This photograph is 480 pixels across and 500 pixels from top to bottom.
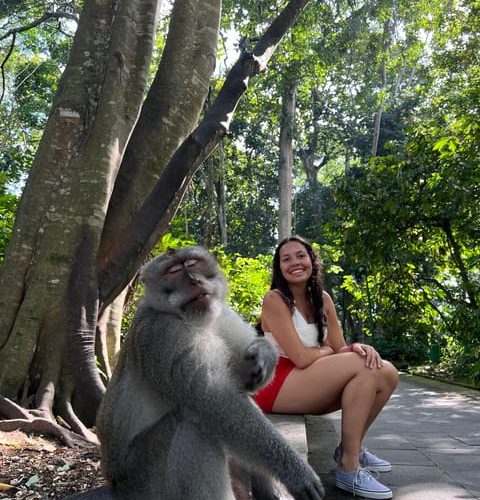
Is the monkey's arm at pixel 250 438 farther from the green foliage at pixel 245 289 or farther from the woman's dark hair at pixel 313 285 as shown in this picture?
the green foliage at pixel 245 289

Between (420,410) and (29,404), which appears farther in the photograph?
(420,410)

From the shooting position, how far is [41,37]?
22.6 meters

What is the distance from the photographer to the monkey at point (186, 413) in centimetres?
229

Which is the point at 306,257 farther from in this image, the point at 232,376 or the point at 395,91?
the point at 395,91

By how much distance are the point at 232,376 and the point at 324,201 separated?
72.4 feet

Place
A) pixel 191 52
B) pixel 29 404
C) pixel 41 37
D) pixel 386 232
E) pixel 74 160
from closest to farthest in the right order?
1. pixel 29 404
2. pixel 74 160
3. pixel 191 52
4. pixel 386 232
5. pixel 41 37

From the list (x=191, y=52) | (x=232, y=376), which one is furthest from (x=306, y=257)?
(x=191, y=52)

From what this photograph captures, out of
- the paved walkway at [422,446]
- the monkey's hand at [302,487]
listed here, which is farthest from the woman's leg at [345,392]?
the monkey's hand at [302,487]

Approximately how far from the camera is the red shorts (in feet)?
10.9

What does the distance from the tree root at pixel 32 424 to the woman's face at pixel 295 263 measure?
1.71 meters

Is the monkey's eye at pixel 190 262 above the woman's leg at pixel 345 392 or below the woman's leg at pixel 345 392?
above

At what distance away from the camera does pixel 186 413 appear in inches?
92.1

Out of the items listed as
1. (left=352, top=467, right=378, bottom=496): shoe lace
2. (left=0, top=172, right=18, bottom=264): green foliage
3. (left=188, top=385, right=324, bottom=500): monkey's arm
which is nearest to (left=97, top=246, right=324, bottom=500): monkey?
(left=188, top=385, right=324, bottom=500): monkey's arm

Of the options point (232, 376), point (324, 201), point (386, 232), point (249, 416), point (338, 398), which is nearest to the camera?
point (249, 416)
